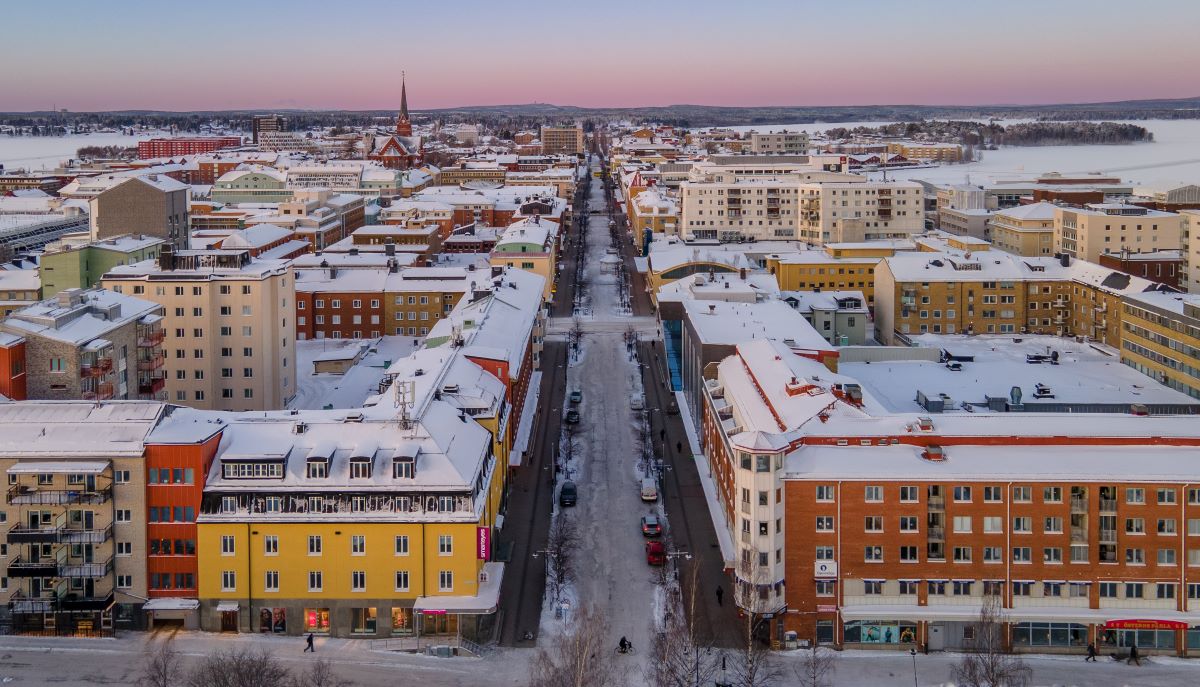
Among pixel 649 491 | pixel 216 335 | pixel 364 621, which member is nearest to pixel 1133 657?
pixel 649 491

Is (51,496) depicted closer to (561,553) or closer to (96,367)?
(96,367)

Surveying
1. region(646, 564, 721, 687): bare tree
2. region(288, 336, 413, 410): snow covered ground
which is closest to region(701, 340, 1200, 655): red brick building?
region(646, 564, 721, 687): bare tree

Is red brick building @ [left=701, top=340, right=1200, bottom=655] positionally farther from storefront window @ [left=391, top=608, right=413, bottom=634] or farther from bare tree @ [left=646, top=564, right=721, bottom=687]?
storefront window @ [left=391, top=608, right=413, bottom=634]

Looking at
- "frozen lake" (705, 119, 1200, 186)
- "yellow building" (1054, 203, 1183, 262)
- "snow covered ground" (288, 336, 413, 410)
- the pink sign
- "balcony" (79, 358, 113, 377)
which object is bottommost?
the pink sign

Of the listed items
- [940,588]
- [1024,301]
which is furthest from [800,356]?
[1024,301]

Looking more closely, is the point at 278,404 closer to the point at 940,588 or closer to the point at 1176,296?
the point at 940,588
